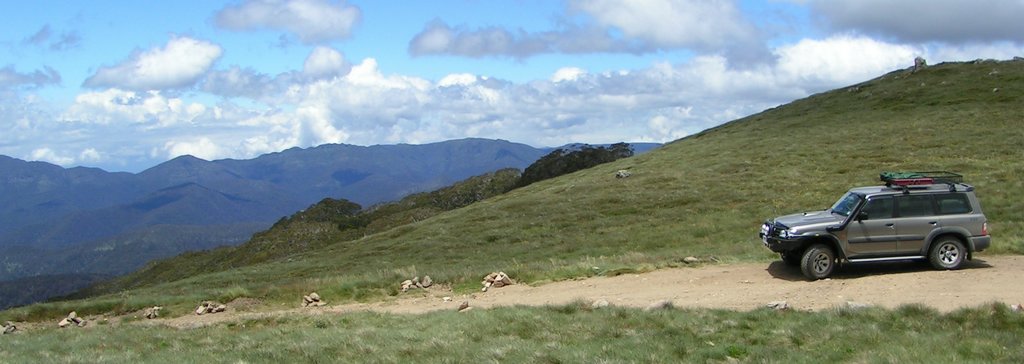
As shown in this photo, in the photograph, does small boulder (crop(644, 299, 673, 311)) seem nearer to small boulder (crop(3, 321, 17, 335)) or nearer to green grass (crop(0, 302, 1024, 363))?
green grass (crop(0, 302, 1024, 363))

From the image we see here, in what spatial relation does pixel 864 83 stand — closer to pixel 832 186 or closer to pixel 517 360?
pixel 832 186

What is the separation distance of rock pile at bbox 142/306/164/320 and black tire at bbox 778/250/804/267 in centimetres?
1745

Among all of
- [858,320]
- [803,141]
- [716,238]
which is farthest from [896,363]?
[803,141]

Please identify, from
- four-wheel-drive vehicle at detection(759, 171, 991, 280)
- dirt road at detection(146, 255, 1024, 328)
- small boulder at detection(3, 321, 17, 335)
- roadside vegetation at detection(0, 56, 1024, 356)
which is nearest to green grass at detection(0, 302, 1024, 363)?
roadside vegetation at detection(0, 56, 1024, 356)

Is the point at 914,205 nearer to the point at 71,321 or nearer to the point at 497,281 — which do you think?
the point at 497,281

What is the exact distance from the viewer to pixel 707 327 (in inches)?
505

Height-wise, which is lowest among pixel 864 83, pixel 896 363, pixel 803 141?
pixel 896 363

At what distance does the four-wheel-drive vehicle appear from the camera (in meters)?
17.9

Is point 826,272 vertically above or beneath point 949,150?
beneath

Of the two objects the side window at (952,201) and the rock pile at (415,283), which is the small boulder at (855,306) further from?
the rock pile at (415,283)

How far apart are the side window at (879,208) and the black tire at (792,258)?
6.33 feet

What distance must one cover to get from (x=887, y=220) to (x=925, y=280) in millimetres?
1789

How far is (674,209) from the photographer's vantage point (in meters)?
38.6

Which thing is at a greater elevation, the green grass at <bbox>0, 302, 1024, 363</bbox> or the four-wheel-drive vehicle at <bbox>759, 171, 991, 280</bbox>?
the four-wheel-drive vehicle at <bbox>759, 171, 991, 280</bbox>
